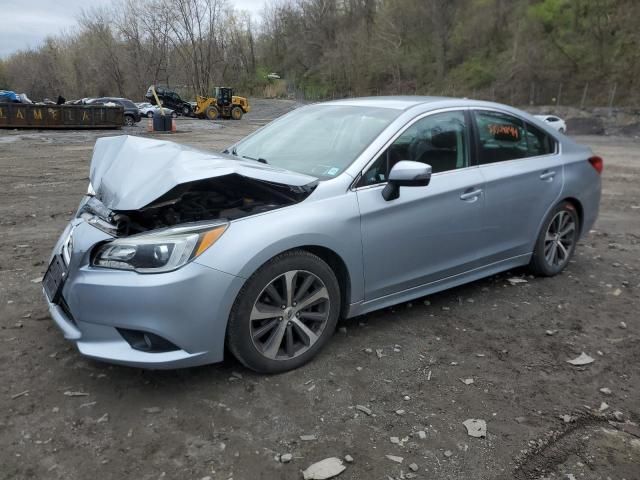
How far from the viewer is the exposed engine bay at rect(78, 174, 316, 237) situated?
118 inches

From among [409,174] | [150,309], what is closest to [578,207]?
[409,174]

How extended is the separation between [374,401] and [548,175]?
274 centimetres

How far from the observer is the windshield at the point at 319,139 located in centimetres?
356

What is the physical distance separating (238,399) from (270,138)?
7.19 feet

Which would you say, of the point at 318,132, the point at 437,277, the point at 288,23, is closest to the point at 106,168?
the point at 318,132

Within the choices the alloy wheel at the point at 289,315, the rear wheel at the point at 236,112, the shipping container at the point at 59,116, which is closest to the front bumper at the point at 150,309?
the alloy wheel at the point at 289,315

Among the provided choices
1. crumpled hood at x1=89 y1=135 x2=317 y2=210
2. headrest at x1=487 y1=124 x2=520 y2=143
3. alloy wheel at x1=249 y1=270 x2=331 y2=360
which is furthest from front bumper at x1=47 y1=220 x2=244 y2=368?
headrest at x1=487 y1=124 x2=520 y2=143

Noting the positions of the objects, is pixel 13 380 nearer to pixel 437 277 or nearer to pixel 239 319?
pixel 239 319

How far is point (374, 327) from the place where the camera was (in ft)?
12.4

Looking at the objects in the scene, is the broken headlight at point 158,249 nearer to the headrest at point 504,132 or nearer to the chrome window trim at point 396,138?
the chrome window trim at point 396,138

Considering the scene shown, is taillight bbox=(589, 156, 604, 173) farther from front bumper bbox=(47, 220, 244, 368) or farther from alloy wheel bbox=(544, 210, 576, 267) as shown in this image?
front bumper bbox=(47, 220, 244, 368)

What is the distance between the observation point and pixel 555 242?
4.74 meters

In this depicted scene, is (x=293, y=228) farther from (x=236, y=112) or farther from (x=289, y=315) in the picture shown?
(x=236, y=112)

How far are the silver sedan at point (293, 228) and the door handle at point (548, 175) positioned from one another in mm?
19
